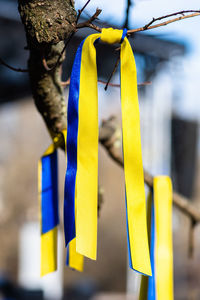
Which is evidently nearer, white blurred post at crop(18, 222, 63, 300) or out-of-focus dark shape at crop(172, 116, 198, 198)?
white blurred post at crop(18, 222, 63, 300)

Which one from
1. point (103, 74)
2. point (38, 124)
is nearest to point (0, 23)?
point (38, 124)

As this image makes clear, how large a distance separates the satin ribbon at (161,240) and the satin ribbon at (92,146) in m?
0.19

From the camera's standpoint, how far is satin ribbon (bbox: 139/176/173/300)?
0.55m

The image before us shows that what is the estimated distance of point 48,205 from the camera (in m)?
0.59

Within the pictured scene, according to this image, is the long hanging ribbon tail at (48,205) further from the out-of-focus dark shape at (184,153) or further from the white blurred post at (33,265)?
the out-of-focus dark shape at (184,153)

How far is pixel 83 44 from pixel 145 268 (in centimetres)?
27

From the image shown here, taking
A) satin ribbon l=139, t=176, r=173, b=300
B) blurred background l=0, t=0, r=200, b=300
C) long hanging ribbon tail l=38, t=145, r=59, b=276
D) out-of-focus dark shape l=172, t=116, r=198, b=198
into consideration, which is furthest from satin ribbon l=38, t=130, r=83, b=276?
out-of-focus dark shape l=172, t=116, r=198, b=198

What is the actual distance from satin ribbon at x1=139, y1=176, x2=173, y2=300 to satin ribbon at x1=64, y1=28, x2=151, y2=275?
187 millimetres

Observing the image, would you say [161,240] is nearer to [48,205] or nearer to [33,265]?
[48,205]

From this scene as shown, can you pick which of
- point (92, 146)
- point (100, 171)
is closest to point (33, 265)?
point (100, 171)

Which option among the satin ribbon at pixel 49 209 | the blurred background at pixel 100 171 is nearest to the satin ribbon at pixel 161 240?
the satin ribbon at pixel 49 209

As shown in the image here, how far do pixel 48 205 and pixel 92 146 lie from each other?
0.74 feet

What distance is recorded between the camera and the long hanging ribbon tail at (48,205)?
0.58 metres

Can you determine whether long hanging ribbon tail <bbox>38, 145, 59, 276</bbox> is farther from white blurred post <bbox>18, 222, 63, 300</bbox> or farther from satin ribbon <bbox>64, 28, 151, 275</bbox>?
white blurred post <bbox>18, 222, 63, 300</bbox>
